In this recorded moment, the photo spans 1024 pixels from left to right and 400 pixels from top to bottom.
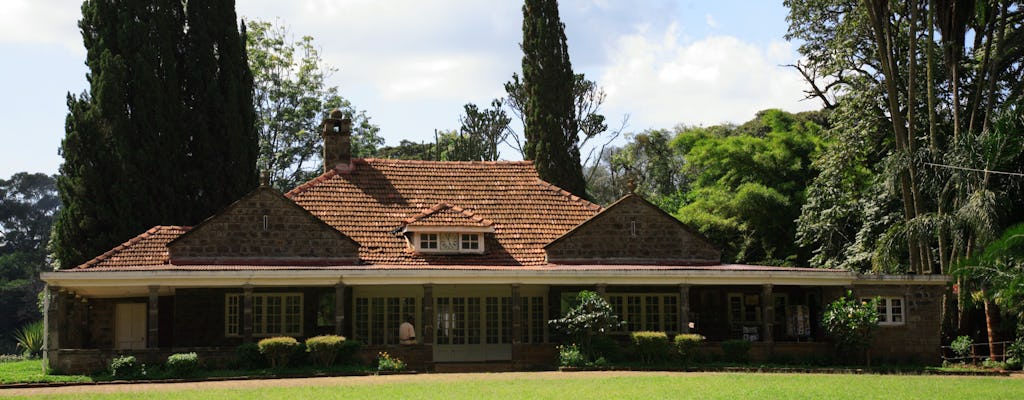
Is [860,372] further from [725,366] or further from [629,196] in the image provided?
[629,196]

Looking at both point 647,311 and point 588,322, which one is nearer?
point 588,322

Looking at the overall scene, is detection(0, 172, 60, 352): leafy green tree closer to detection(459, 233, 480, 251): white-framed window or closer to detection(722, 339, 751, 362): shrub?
detection(459, 233, 480, 251): white-framed window

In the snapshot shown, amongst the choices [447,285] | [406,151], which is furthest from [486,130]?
[447,285]

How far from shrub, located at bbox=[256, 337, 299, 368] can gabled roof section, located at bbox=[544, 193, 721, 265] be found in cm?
720

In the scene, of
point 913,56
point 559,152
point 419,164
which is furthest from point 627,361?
point 559,152

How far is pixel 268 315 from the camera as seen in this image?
80.7 feet

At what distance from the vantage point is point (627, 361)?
896 inches

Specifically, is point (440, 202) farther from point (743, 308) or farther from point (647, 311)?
point (743, 308)

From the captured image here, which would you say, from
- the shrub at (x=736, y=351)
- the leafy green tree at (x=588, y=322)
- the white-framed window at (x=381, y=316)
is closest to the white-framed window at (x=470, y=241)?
the white-framed window at (x=381, y=316)

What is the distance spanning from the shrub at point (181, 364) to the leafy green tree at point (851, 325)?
12.8m

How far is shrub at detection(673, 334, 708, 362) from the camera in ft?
74.9

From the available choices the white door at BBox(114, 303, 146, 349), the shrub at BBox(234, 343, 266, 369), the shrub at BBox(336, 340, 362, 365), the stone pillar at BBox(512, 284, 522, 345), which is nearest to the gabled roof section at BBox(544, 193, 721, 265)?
the stone pillar at BBox(512, 284, 522, 345)

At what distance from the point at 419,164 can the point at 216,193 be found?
6855mm

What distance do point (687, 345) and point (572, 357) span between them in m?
2.45
